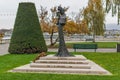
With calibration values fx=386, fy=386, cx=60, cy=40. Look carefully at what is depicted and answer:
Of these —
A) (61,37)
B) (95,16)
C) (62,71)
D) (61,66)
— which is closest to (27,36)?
(61,37)

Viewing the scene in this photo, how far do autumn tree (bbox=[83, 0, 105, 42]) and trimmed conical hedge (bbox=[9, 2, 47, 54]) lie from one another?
25324mm

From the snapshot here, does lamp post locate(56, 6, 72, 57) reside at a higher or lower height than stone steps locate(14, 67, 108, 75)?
higher

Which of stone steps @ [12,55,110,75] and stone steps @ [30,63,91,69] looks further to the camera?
stone steps @ [30,63,91,69]

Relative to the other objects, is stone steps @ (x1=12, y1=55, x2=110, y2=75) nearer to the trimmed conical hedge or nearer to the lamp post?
the lamp post

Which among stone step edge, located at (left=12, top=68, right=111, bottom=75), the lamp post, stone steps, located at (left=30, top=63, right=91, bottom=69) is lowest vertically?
stone step edge, located at (left=12, top=68, right=111, bottom=75)

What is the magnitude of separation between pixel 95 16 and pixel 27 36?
27503mm

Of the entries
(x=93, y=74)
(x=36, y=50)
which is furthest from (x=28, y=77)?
(x=36, y=50)

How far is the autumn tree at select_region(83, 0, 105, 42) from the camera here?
5397 cm

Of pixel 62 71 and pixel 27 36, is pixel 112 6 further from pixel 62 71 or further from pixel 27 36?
pixel 62 71

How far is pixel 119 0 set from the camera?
35.1m

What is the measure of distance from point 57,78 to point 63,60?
168 inches

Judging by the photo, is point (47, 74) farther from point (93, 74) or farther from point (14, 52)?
point (14, 52)

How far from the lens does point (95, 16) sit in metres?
55.2

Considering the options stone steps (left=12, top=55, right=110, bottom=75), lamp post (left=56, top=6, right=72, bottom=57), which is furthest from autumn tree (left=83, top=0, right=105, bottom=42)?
stone steps (left=12, top=55, right=110, bottom=75)
